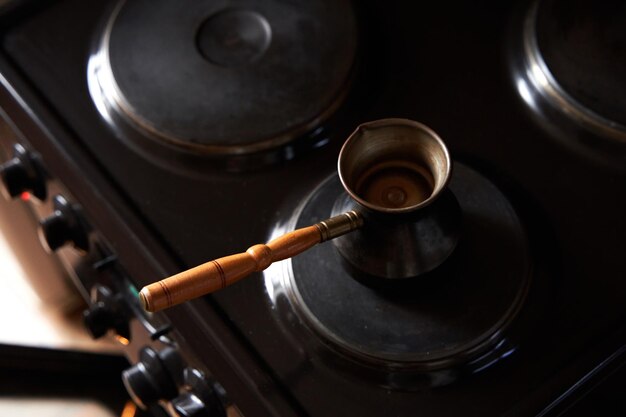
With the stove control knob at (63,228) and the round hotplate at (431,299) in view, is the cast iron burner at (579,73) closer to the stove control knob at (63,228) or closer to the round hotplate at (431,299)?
the round hotplate at (431,299)

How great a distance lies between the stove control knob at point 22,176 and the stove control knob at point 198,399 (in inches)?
13.2

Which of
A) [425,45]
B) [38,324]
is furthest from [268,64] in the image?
[38,324]

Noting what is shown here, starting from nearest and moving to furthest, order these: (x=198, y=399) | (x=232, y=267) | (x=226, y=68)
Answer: (x=232, y=267), (x=198, y=399), (x=226, y=68)

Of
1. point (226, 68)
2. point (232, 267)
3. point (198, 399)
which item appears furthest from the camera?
point (226, 68)

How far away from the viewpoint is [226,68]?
Result: 0.92 meters

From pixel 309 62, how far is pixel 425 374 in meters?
0.38

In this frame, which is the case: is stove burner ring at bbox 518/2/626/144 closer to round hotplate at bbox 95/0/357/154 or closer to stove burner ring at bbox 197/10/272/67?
round hotplate at bbox 95/0/357/154

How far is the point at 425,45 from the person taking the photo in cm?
95

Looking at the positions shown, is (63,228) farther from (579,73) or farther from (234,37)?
(579,73)

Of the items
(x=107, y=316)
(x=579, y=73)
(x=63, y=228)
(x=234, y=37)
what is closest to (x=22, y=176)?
(x=63, y=228)

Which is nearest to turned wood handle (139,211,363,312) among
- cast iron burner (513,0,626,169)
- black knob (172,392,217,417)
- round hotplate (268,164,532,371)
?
round hotplate (268,164,532,371)

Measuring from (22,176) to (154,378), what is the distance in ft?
1.06

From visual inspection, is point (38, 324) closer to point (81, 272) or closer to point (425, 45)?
point (81, 272)

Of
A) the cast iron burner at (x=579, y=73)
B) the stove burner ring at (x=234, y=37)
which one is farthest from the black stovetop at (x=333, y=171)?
the stove burner ring at (x=234, y=37)
